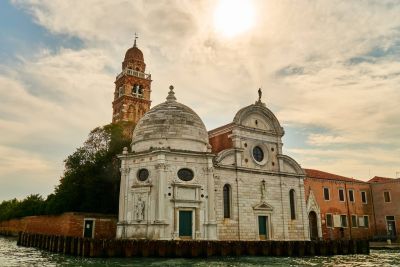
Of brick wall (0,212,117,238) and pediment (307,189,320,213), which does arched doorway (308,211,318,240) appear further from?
brick wall (0,212,117,238)

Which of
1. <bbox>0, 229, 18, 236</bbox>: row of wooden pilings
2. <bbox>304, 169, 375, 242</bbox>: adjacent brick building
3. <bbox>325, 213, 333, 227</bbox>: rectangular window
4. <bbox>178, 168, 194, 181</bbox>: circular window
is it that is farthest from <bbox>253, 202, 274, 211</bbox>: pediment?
<bbox>0, 229, 18, 236</bbox>: row of wooden pilings

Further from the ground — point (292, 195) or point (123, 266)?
point (292, 195)

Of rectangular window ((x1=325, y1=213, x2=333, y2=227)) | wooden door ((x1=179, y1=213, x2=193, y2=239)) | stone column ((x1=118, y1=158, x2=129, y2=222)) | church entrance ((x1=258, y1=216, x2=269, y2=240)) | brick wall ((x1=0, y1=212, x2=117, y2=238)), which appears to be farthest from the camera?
rectangular window ((x1=325, y1=213, x2=333, y2=227))

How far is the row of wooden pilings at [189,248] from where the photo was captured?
65.8 ft

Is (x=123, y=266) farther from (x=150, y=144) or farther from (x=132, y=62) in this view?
(x=132, y=62)

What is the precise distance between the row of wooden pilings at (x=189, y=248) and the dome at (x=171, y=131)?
23.8ft

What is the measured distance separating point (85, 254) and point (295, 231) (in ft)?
57.0

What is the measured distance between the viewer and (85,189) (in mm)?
32969

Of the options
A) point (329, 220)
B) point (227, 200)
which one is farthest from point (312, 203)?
Answer: point (227, 200)

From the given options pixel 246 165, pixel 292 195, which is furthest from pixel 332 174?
pixel 246 165

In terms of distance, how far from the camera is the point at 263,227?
29125 millimetres

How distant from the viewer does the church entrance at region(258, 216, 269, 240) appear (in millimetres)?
28828

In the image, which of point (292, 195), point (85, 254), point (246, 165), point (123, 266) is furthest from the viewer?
point (292, 195)

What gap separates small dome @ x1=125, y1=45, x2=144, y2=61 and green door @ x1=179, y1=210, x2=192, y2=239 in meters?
35.9
